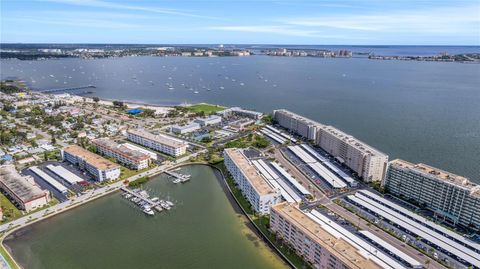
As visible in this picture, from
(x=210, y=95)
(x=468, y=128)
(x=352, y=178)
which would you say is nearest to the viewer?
(x=352, y=178)

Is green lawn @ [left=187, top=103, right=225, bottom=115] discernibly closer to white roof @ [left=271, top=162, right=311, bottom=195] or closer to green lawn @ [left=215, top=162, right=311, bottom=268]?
white roof @ [left=271, top=162, right=311, bottom=195]

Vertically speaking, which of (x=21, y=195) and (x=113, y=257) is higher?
(x=21, y=195)

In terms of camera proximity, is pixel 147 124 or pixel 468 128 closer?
pixel 468 128

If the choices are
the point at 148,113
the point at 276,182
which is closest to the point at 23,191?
the point at 276,182

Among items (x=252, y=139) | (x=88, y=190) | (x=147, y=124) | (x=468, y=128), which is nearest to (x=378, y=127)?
(x=468, y=128)

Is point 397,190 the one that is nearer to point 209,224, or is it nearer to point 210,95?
point 209,224

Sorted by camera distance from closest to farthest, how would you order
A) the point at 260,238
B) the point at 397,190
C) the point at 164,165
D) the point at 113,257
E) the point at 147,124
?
1. the point at 113,257
2. the point at 260,238
3. the point at 397,190
4. the point at 164,165
5. the point at 147,124

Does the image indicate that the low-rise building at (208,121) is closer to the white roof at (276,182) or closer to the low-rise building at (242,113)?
the low-rise building at (242,113)

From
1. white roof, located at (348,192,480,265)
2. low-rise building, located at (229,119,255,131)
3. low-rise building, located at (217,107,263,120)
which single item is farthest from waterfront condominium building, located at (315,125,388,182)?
low-rise building, located at (217,107,263,120)

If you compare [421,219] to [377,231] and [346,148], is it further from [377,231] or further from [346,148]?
[346,148]
